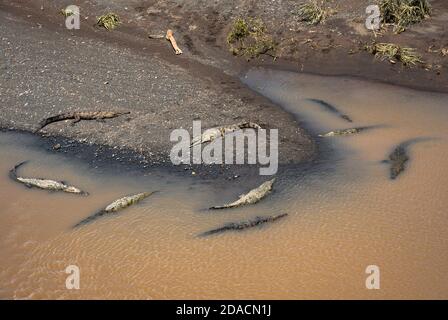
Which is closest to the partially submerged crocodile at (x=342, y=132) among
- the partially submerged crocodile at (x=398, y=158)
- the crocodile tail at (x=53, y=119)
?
the partially submerged crocodile at (x=398, y=158)

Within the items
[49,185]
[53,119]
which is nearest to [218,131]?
[49,185]

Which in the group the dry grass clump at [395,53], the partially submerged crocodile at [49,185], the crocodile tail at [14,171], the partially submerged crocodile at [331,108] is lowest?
the partially submerged crocodile at [49,185]

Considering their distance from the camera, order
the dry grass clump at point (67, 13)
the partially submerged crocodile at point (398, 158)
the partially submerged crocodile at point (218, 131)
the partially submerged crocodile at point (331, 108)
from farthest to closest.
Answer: the dry grass clump at point (67, 13)
the partially submerged crocodile at point (331, 108)
the partially submerged crocodile at point (218, 131)
the partially submerged crocodile at point (398, 158)

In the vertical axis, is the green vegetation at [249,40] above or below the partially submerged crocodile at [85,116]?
above

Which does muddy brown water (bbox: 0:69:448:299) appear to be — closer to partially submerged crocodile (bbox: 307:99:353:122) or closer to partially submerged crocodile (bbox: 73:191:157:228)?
partially submerged crocodile (bbox: 73:191:157:228)

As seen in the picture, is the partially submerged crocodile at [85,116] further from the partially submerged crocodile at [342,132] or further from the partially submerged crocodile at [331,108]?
the partially submerged crocodile at [331,108]

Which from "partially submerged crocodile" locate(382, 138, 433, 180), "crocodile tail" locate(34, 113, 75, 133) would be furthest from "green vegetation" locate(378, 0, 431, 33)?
"crocodile tail" locate(34, 113, 75, 133)
